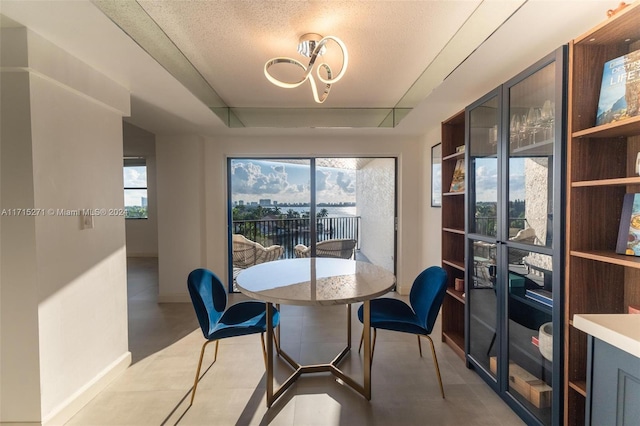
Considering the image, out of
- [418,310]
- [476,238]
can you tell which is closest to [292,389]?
[418,310]

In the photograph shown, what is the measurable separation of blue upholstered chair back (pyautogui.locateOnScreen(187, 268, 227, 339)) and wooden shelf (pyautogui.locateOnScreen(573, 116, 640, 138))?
2.38 metres

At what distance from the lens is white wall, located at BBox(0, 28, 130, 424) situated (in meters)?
1.56

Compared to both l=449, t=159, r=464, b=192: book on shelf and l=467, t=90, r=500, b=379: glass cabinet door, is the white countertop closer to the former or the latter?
l=467, t=90, r=500, b=379: glass cabinet door

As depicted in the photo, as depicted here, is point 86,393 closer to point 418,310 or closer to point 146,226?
point 418,310

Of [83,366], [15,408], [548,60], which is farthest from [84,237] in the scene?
[548,60]

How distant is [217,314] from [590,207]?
247 centimetres

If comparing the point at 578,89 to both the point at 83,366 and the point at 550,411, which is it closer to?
the point at 550,411

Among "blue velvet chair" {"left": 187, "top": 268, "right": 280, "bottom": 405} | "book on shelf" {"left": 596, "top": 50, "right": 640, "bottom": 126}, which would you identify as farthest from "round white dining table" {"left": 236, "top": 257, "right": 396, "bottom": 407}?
"book on shelf" {"left": 596, "top": 50, "right": 640, "bottom": 126}

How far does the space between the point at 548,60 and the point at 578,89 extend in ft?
0.78

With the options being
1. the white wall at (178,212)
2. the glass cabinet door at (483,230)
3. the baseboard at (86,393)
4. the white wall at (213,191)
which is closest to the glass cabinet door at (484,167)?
the glass cabinet door at (483,230)

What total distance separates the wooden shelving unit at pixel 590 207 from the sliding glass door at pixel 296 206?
2.77 meters

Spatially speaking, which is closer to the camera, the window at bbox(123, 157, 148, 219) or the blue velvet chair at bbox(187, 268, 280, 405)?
the blue velvet chair at bbox(187, 268, 280, 405)

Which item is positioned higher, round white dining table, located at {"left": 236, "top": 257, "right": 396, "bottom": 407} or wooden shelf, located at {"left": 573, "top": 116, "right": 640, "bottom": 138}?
wooden shelf, located at {"left": 573, "top": 116, "right": 640, "bottom": 138}

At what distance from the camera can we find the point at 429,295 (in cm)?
213
